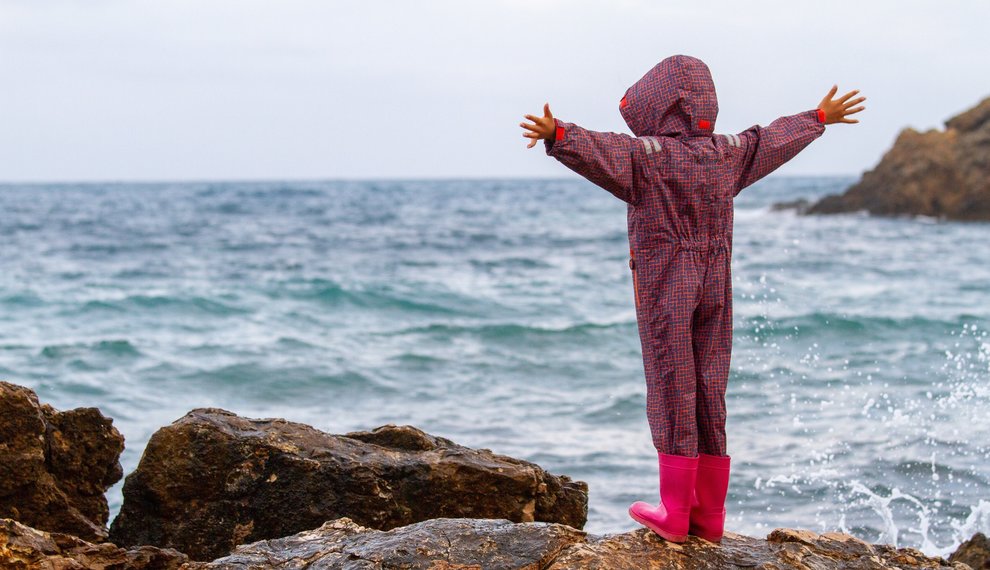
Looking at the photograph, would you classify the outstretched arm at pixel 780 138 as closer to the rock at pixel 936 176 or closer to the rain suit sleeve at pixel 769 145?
the rain suit sleeve at pixel 769 145

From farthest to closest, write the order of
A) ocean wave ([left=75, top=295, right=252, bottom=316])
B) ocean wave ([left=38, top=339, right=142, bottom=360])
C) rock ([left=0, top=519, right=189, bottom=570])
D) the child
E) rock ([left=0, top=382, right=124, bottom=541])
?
1. ocean wave ([left=75, top=295, right=252, bottom=316])
2. ocean wave ([left=38, top=339, right=142, bottom=360])
3. rock ([left=0, top=382, right=124, bottom=541])
4. the child
5. rock ([left=0, top=519, right=189, bottom=570])

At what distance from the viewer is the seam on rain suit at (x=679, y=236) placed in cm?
323

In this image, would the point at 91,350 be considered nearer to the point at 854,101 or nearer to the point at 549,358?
the point at 549,358

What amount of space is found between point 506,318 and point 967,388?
599 centimetres

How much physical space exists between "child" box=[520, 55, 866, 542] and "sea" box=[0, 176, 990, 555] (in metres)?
2.67

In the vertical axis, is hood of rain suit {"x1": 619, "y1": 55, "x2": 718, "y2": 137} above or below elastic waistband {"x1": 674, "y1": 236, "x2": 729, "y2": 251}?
above

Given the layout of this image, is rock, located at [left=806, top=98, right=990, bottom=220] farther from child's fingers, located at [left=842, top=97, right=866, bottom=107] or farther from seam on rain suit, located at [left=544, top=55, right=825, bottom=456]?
seam on rain suit, located at [left=544, top=55, right=825, bottom=456]

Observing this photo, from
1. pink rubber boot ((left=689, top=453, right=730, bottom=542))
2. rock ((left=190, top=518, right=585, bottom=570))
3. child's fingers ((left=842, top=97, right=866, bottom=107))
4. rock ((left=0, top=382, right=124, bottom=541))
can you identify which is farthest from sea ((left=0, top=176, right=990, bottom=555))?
child's fingers ((left=842, top=97, right=866, bottom=107))

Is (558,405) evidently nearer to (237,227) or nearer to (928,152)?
(237,227)

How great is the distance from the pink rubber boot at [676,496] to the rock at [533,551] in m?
0.04

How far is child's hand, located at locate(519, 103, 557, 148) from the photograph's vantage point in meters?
3.09

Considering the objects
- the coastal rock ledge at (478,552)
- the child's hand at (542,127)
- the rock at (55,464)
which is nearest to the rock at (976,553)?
the coastal rock ledge at (478,552)

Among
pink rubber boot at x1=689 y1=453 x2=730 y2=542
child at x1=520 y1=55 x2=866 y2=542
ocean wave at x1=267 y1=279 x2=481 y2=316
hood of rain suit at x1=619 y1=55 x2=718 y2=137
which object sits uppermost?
hood of rain suit at x1=619 y1=55 x2=718 y2=137

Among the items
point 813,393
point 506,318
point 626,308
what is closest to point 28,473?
point 813,393
